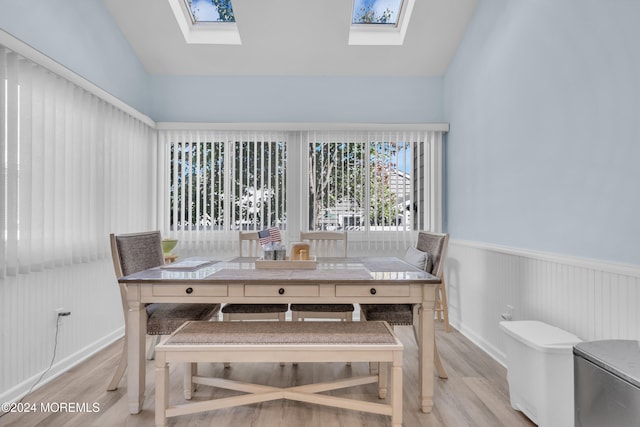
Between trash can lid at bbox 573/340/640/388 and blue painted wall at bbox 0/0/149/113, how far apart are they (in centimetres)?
337

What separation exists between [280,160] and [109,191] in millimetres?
1686

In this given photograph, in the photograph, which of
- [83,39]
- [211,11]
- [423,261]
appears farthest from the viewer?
[211,11]

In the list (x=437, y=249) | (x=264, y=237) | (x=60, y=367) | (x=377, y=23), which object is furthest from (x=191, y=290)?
(x=377, y=23)

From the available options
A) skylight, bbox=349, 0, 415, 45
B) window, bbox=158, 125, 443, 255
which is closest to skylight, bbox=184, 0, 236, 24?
window, bbox=158, 125, 443, 255

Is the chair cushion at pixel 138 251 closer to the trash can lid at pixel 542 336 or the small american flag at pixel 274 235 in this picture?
the small american flag at pixel 274 235

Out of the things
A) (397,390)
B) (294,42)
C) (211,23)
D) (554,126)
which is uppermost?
(211,23)

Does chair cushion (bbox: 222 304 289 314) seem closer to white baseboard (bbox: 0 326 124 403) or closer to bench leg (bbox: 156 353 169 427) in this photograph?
bench leg (bbox: 156 353 169 427)

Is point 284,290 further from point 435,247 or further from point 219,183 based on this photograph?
point 219,183

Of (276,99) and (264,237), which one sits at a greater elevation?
(276,99)

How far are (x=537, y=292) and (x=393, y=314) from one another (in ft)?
3.05

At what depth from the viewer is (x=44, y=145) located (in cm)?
227

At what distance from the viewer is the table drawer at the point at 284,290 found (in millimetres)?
1849

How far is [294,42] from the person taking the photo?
354cm

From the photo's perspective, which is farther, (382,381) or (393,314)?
(393,314)
